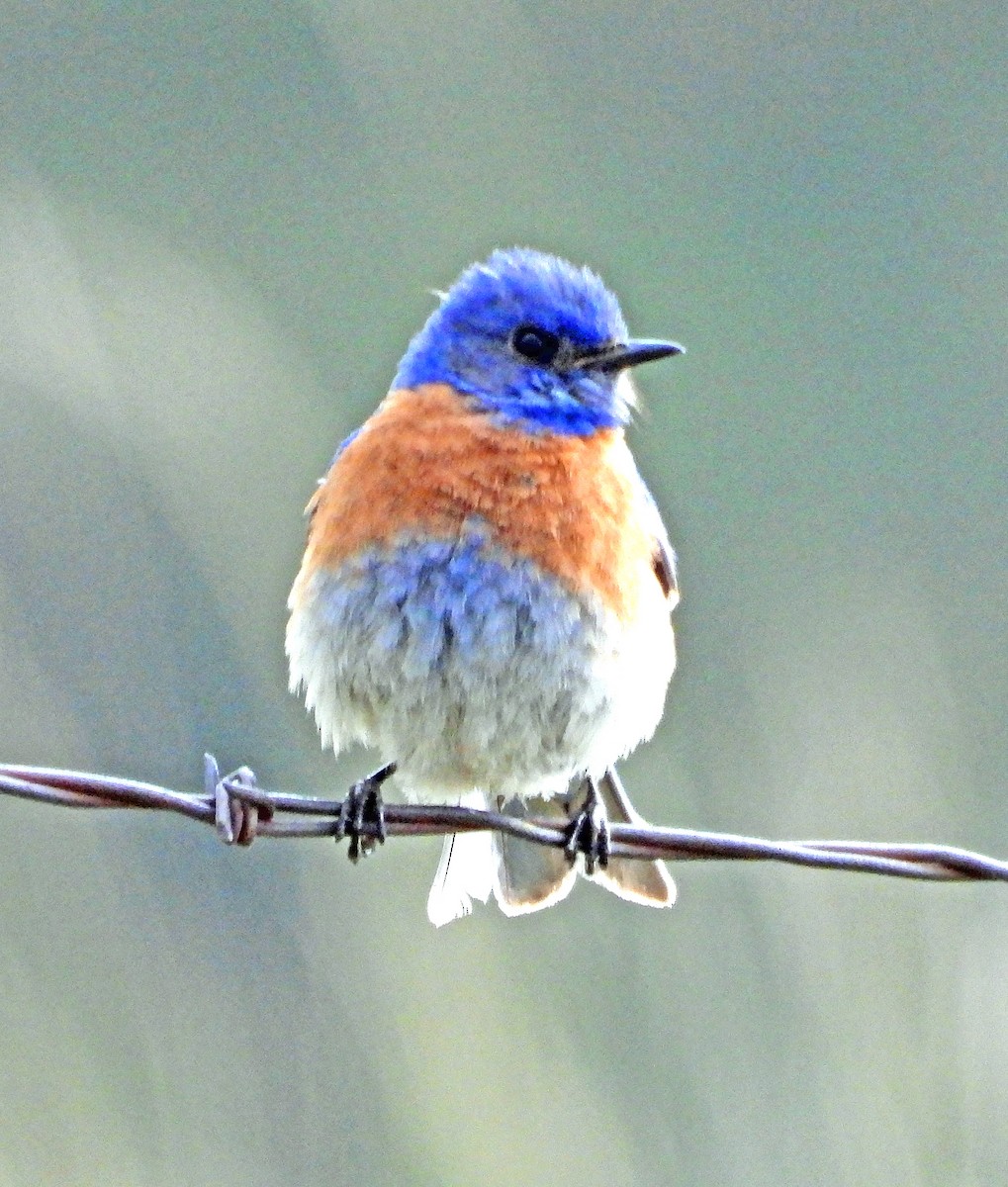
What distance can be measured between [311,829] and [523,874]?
107 cm

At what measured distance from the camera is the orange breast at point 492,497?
13.5 ft

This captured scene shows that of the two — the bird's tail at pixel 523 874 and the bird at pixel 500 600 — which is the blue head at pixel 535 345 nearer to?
the bird at pixel 500 600

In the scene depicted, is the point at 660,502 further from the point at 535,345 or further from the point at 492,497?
the point at 492,497

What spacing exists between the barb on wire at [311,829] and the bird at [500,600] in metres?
0.56

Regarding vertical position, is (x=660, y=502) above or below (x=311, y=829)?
above

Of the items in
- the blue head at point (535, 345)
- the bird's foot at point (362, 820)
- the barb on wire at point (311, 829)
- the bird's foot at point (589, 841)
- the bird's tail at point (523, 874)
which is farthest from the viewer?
the blue head at point (535, 345)

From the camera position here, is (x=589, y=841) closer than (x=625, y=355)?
Yes

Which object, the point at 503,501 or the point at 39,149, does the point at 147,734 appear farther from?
the point at 39,149

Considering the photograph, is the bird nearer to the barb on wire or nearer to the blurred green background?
the barb on wire

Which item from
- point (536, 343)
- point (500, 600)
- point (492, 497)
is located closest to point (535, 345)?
point (536, 343)

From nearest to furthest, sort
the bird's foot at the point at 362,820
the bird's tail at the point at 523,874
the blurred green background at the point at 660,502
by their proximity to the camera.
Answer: the bird's foot at the point at 362,820 → the bird's tail at the point at 523,874 → the blurred green background at the point at 660,502

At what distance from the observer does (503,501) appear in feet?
13.6

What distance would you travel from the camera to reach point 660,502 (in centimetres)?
824

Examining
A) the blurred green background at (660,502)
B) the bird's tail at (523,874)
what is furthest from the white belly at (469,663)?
the blurred green background at (660,502)
